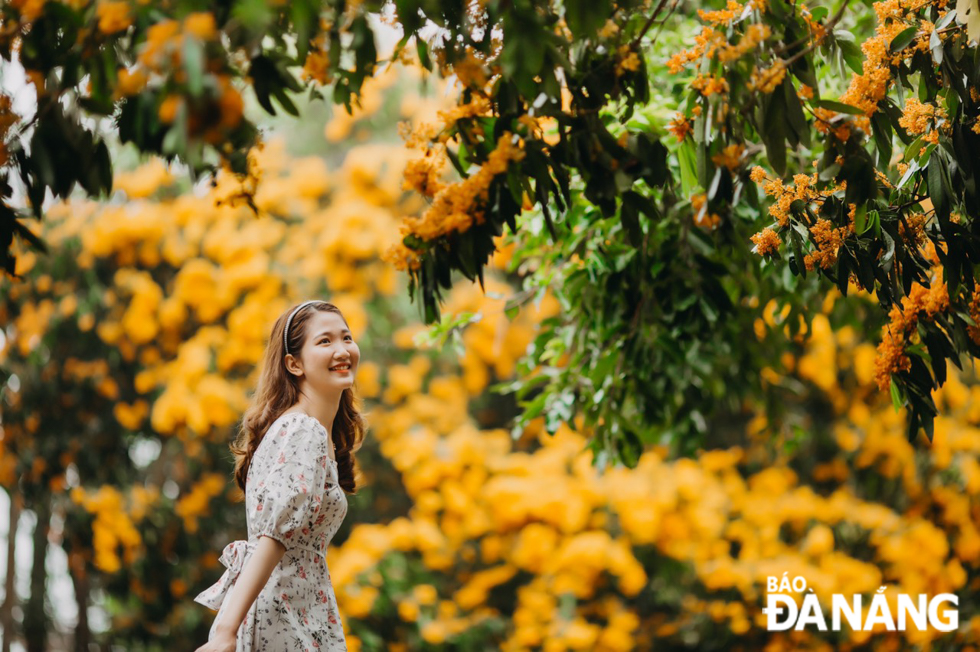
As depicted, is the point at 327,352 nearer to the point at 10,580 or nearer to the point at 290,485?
the point at 290,485

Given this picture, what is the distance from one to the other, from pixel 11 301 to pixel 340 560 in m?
2.87

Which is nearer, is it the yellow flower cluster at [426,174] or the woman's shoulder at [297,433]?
the woman's shoulder at [297,433]

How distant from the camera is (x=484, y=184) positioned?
214 centimetres

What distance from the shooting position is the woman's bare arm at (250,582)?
1.85m

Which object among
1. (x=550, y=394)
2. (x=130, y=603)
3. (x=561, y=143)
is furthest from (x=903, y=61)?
(x=130, y=603)

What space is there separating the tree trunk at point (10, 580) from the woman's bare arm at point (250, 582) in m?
4.74

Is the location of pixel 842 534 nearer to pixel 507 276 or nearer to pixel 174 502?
pixel 507 276

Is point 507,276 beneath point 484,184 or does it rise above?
above

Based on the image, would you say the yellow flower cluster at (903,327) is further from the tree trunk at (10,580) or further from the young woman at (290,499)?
the tree trunk at (10,580)

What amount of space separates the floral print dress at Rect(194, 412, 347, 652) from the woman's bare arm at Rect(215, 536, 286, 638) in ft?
0.08

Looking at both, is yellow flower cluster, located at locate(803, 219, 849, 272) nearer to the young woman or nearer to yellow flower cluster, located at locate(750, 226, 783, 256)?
yellow flower cluster, located at locate(750, 226, 783, 256)

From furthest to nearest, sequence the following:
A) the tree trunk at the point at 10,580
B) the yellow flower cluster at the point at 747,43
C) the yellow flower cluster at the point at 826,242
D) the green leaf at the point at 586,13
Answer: the tree trunk at the point at 10,580 → the yellow flower cluster at the point at 826,242 → the yellow flower cluster at the point at 747,43 → the green leaf at the point at 586,13

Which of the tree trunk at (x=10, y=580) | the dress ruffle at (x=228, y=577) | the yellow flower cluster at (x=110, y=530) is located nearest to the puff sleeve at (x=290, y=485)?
the dress ruffle at (x=228, y=577)

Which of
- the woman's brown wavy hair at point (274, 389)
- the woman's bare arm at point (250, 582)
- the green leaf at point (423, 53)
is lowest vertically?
the woman's bare arm at point (250, 582)
